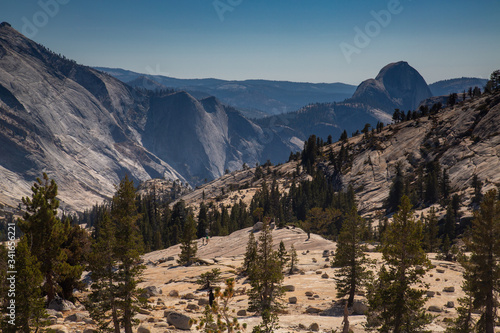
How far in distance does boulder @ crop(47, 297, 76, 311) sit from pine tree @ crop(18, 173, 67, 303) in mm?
4990

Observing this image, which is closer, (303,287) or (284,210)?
(303,287)

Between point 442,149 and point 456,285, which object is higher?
point 442,149

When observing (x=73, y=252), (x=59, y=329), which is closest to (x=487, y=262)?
(x=59, y=329)

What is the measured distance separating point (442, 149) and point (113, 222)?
18328 centimetres

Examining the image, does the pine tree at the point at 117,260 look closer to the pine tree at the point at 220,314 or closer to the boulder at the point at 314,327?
the pine tree at the point at 220,314

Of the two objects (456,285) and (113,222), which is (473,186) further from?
(113,222)

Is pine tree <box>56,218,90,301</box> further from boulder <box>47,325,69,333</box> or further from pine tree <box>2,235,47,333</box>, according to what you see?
pine tree <box>2,235,47,333</box>

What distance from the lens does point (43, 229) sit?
36469 mm

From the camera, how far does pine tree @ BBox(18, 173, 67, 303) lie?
3600cm

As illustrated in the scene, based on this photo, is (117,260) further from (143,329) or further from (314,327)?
(314,327)

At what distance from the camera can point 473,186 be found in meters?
129

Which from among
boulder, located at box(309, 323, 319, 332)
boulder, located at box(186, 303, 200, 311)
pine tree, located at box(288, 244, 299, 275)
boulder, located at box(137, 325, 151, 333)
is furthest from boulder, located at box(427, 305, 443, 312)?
boulder, located at box(137, 325, 151, 333)

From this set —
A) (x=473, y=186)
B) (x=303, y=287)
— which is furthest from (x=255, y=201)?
(x=303, y=287)

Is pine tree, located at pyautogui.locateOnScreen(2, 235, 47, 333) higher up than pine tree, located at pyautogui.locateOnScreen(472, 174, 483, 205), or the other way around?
pine tree, located at pyautogui.locateOnScreen(472, 174, 483, 205)
